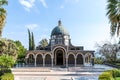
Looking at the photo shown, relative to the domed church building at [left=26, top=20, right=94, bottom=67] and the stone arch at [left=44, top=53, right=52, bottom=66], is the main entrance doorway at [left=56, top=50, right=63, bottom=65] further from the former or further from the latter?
the stone arch at [left=44, top=53, right=52, bottom=66]

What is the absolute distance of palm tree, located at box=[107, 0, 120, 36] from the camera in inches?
675

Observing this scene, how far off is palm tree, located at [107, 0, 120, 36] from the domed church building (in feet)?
104

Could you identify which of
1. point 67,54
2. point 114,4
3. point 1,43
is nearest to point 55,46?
point 67,54

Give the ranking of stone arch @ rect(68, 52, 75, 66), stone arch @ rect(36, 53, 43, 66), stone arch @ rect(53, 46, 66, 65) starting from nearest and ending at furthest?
1. stone arch @ rect(53, 46, 66, 65)
2. stone arch @ rect(36, 53, 43, 66)
3. stone arch @ rect(68, 52, 75, 66)

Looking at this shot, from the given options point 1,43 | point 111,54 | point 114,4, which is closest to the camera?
point 114,4

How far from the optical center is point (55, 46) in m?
49.6

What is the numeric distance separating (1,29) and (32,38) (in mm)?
35851

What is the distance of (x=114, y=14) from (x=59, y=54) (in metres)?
34.3

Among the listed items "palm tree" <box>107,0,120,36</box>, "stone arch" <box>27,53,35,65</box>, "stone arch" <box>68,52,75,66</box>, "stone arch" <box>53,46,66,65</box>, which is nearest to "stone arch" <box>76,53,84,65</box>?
"stone arch" <box>68,52,75,66</box>

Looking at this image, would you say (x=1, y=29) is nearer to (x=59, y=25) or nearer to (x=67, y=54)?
(x=67, y=54)

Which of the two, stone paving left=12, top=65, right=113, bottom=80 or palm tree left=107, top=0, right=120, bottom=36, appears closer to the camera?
palm tree left=107, top=0, right=120, bottom=36

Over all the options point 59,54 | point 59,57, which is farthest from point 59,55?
point 59,57

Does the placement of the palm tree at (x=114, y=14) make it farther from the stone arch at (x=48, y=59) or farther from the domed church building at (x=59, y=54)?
the stone arch at (x=48, y=59)

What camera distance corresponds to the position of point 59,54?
5112cm
